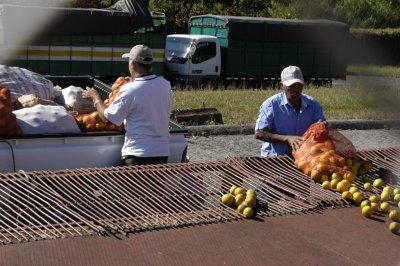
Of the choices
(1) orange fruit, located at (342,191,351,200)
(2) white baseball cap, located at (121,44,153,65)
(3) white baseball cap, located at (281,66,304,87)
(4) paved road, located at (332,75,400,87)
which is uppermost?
(4) paved road, located at (332,75,400,87)

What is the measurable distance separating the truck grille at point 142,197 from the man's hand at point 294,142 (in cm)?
27

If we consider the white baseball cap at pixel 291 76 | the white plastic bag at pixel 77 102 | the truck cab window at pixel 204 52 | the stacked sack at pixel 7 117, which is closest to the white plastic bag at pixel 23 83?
the white plastic bag at pixel 77 102

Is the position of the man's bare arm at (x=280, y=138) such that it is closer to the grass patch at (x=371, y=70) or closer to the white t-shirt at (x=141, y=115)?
the white t-shirt at (x=141, y=115)

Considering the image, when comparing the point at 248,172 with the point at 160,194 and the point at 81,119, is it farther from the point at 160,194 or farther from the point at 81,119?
the point at 81,119

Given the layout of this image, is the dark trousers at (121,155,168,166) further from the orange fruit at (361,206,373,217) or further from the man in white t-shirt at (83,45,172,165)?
the orange fruit at (361,206,373,217)

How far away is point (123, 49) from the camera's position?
18453mm

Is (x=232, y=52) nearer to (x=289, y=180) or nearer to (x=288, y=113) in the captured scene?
(x=288, y=113)

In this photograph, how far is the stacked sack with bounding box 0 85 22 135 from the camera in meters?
4.04

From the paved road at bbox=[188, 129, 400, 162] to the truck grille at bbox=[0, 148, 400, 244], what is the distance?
5.41 metres

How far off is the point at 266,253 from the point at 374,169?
1.51 meters

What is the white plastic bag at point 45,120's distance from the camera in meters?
4.25

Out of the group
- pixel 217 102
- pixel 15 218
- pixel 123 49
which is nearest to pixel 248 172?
pixel 15 218

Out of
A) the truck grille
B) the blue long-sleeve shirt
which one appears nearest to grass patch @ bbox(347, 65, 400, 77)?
the truck grille

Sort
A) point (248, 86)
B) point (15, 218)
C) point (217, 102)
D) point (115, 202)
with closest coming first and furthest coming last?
point (15, 218)
point (115, 202)
point (217, 102)
point (248, 86)
